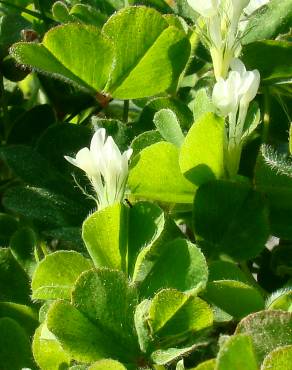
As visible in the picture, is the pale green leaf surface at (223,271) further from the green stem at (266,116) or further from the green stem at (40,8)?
the green stem at (40,8)

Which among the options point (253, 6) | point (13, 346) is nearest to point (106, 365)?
point (13, 346)

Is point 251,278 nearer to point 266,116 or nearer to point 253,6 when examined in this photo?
point 266,116

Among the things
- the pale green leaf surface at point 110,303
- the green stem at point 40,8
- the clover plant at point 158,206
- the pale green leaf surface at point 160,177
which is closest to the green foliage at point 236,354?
the clover plant at point 158,206

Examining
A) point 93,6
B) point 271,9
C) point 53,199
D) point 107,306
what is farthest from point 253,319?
point 93,6

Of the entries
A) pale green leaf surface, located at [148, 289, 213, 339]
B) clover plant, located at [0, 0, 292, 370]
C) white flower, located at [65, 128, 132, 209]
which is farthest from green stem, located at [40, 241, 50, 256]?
pale green leaf surface, located at [148, 289, 213, 339]

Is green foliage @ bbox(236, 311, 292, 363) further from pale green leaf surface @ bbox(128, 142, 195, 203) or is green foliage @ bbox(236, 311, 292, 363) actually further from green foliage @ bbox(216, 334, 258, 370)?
pale green leaf surface @ bbox(128, 142, 195, 203)

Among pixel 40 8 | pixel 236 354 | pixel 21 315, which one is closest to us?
pixel 236 354

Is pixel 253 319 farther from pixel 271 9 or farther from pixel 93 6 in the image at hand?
pixel 93 6
